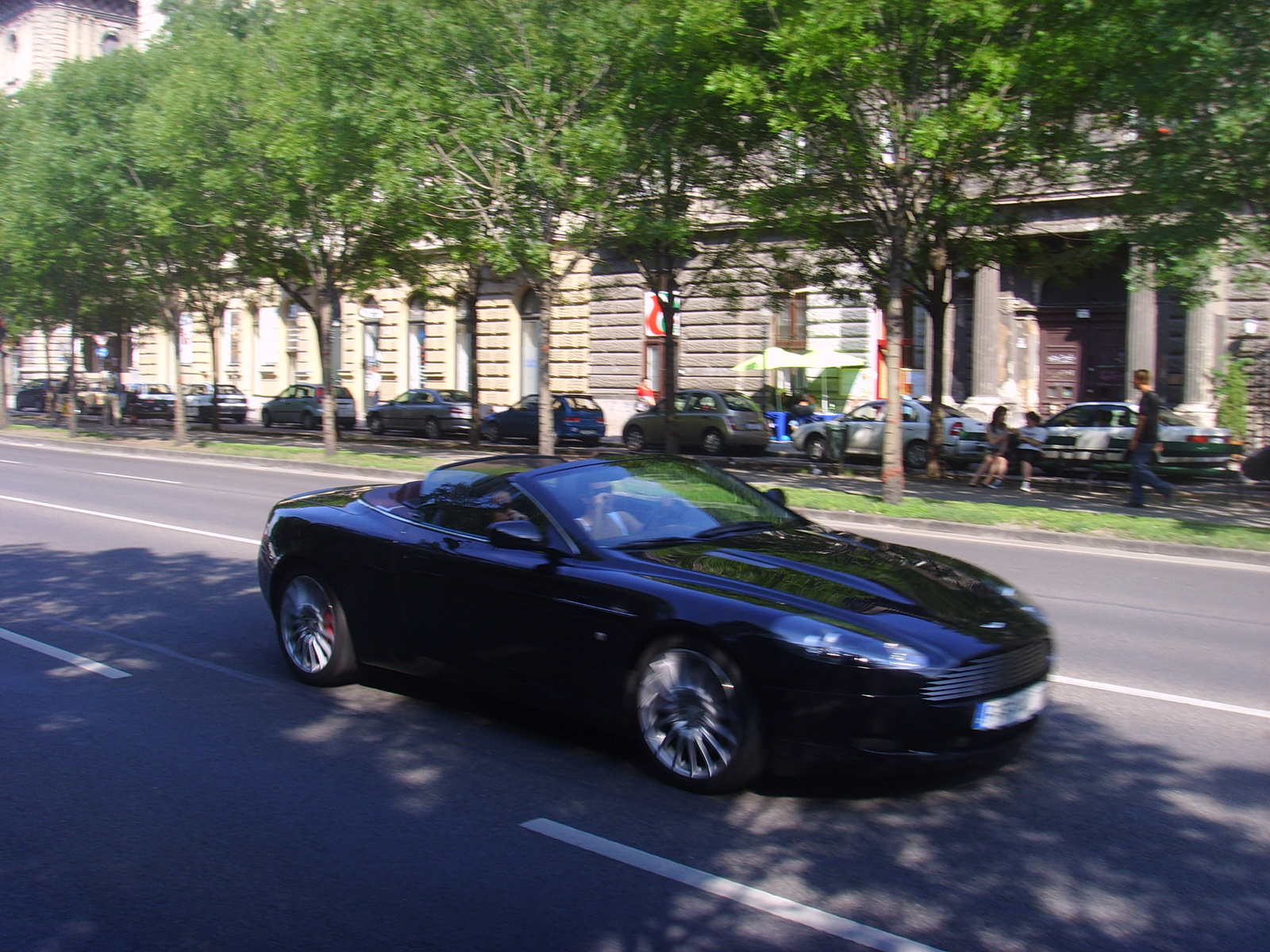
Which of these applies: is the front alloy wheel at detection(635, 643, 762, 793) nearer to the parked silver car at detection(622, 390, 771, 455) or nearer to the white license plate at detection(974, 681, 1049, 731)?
the white license plate at detection(974, 681, 1049, 731)

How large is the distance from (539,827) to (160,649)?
395 cm

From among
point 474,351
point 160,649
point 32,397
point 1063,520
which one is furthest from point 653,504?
point 32,397

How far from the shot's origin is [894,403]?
15766 millimetres

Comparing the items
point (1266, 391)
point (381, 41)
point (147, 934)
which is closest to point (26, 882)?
point (147, 934)

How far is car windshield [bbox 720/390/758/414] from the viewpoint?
2847cm

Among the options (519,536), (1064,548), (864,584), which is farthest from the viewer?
(1064,548)

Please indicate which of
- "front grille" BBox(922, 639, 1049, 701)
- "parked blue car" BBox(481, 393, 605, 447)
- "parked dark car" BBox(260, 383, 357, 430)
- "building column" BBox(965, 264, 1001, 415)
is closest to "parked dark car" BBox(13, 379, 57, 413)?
"parked dark car" BBox(260, 383, 357, 430)

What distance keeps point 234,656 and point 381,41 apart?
1480 centimetres

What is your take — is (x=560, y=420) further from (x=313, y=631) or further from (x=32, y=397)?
(x=32, y=397)

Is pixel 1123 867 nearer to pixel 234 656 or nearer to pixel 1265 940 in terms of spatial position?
pixel 1265 940

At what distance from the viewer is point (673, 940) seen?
134 inches

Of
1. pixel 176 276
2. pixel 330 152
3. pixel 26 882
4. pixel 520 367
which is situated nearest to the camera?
pixel 26 882

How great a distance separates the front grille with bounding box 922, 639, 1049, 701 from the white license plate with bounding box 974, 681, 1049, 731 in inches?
1.7

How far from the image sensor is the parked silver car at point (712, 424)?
2827 cm
